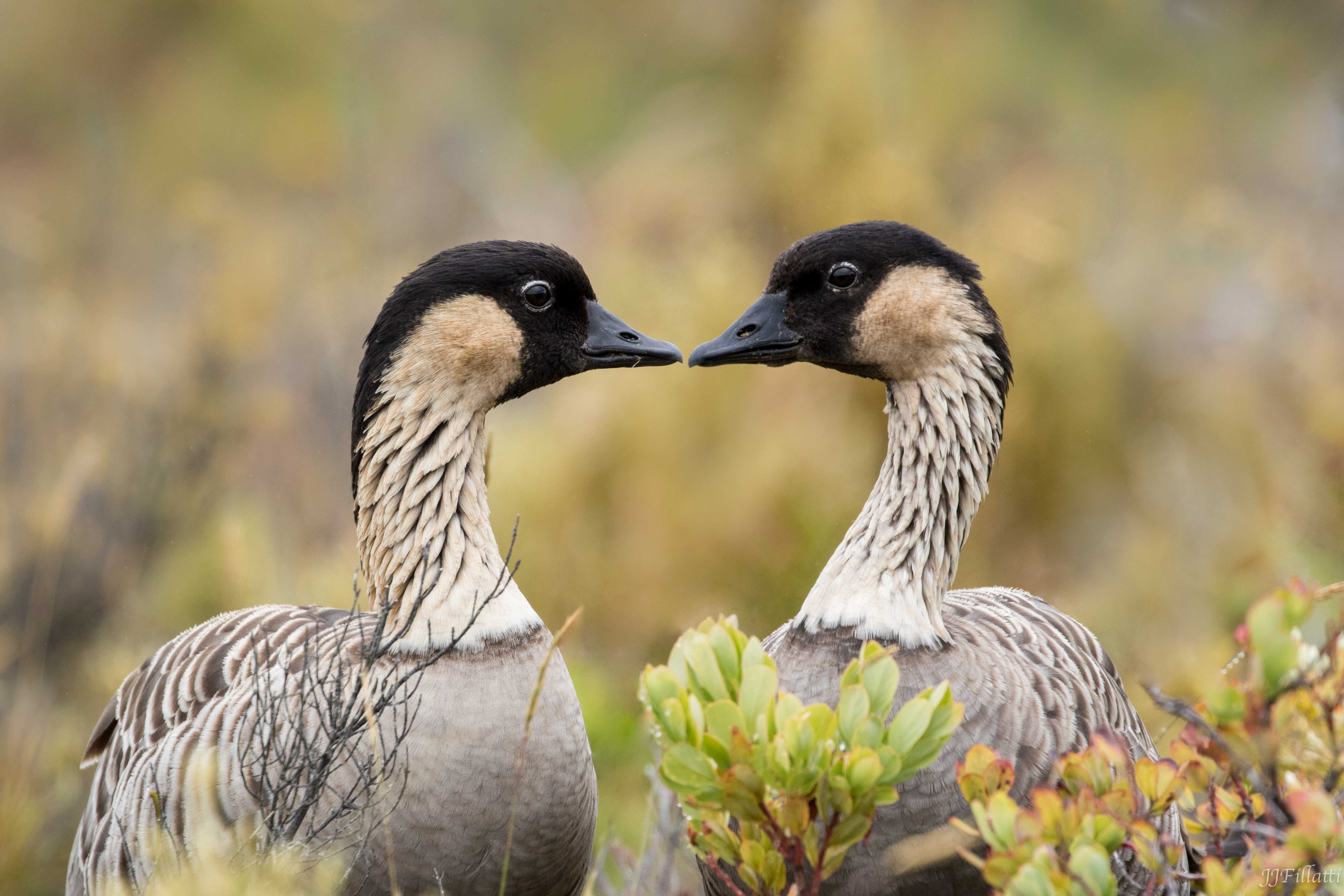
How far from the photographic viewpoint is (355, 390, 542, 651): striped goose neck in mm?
3150

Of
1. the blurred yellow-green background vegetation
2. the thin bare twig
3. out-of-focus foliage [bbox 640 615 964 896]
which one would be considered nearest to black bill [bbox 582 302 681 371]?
out-of-focus foliage [bbox 640 615 964 896]

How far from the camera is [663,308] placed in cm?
706

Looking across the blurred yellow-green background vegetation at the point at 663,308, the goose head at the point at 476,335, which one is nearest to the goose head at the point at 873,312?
the goose head at the point at 476,335

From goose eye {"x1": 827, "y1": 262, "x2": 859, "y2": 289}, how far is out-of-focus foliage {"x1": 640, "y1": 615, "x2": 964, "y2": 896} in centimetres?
147

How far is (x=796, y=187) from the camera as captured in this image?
7938 millimetres

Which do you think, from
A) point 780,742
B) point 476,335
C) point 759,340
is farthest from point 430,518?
point 780,742

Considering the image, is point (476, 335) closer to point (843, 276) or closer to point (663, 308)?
point (843, 276)

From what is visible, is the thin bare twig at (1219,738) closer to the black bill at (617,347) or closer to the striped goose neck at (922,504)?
the striped goose neck at (922,504)

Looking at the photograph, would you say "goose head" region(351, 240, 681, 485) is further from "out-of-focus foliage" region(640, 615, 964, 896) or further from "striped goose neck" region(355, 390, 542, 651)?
"out-of-focus foliage" region(640, 615, 964, 896)

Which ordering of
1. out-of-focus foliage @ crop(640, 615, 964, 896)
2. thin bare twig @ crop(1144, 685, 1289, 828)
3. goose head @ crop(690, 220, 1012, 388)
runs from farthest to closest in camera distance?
goose head @ crop(690, 220, 1012, 388), out-of-focus foliage @ crop(640, 615, 964, 896), thin bare twig @ crop(1144, 685, 1289, 828)

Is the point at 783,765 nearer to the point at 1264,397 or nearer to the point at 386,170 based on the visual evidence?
the point at 1264,397

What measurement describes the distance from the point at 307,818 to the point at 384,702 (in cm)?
36

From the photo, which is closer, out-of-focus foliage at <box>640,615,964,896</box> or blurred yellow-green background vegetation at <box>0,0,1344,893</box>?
out-of-focus foliage at <box>640,615,964,896</box>

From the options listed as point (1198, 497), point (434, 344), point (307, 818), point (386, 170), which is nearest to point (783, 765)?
point (307, 818)
